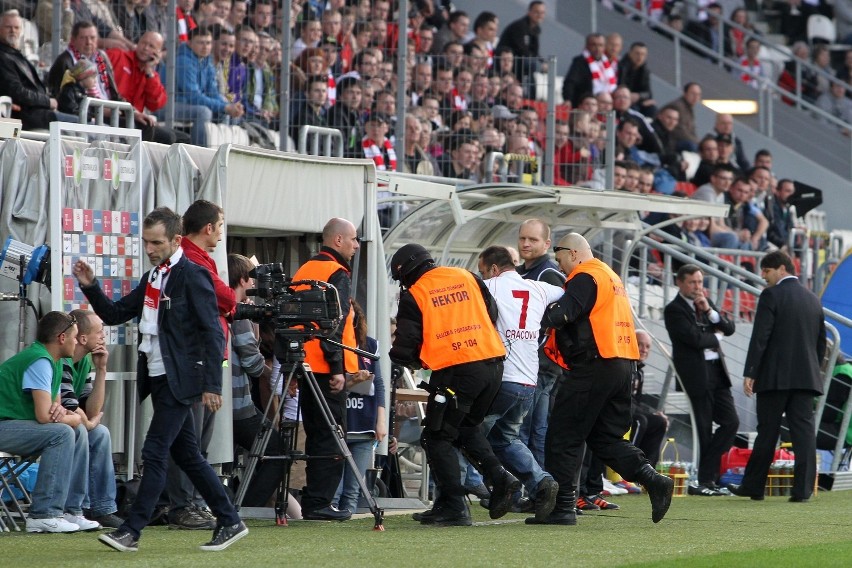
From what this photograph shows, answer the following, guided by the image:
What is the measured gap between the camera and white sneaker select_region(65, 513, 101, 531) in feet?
29.2

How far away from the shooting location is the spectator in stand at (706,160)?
21.1 meters

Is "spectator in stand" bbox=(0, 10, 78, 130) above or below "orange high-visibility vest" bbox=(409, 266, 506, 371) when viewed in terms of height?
above

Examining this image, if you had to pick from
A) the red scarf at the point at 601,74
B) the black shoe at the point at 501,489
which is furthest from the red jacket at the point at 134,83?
the red scarf at the point at 601,74

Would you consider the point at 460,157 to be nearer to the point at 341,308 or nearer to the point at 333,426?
the point at 341,308

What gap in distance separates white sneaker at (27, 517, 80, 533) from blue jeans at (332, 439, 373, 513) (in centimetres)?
207

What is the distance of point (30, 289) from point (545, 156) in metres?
7.47

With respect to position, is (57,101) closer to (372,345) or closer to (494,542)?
(372,345)

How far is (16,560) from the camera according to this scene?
7.41 m

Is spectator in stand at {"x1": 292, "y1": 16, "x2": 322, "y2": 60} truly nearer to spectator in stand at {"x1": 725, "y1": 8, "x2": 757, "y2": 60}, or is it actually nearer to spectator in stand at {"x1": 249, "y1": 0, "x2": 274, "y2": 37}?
spectator in stand at {"x1": 249, "y1": 0, "x2": 274, "y2": 37}

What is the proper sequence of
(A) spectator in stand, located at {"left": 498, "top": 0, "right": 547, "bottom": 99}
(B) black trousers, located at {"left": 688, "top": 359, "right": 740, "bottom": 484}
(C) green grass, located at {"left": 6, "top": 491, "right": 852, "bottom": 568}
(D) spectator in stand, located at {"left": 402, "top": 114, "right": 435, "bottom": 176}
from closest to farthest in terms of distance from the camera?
(C) green grass, located at {"left": 6, "top": 491, "right": 852, "bottom": 568} < (B) black trousers, located at {"left": 688, "top": 359, "right": 740, "bottom": 484} < (D) spectator in stand, located at {"left": 402, "top": 114, "right": 435, "bottom": 176} < (A) spectator in stand, located at {"left": 498, "top": 0, "right": 547, "bottom": 99}

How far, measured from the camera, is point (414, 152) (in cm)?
1494

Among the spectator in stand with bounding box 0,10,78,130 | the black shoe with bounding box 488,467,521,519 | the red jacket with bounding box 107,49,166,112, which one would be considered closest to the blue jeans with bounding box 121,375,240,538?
the black shoe with bounding box 488,467,521,519

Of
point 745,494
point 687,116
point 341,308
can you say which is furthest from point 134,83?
point 687,116

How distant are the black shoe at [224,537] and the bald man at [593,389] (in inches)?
100
